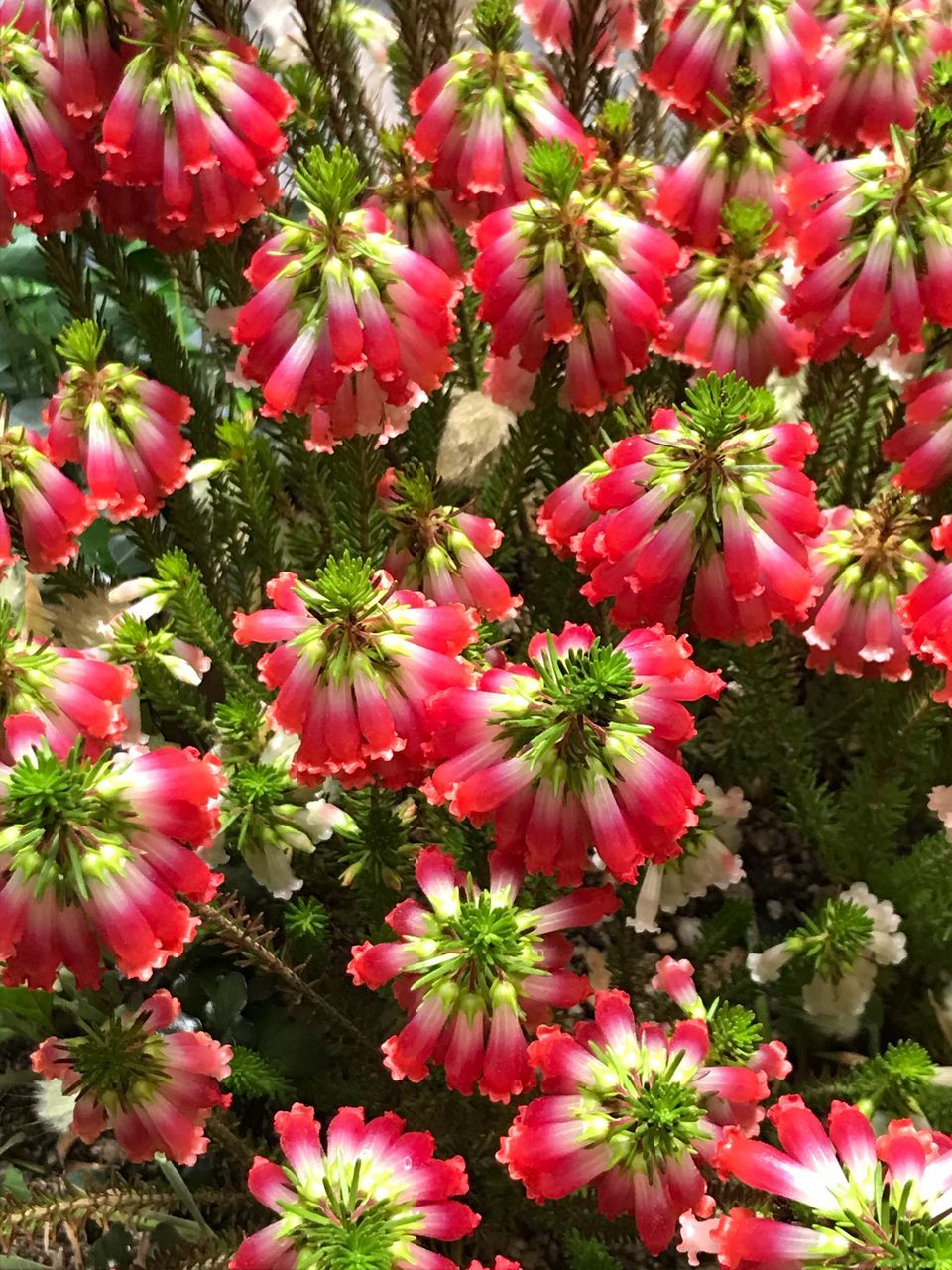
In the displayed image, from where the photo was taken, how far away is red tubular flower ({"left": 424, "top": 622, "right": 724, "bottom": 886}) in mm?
729

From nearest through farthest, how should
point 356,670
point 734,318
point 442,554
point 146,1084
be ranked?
point 356,670, point 146,1084, point 442,554, point 734,318

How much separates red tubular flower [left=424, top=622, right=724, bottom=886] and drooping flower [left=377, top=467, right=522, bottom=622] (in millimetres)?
283

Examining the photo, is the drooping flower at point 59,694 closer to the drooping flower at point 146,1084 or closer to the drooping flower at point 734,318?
the drooping flower at point 146,1084

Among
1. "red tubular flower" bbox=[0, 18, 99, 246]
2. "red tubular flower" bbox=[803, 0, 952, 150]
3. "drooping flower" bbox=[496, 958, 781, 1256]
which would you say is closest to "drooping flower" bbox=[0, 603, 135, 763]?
"drooping flower" bbox=[496, 958, 781, 1256]

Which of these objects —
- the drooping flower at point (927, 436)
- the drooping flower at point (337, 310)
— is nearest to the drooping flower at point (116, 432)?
the drooping flower at point (337, 310)

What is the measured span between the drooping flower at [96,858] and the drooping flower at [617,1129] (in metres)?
0.29

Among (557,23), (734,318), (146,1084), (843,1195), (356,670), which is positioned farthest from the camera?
(557,23)

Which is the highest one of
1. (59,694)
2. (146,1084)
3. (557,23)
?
(557,23)

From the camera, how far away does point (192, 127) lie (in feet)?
3.50

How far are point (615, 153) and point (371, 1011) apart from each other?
3.53ft

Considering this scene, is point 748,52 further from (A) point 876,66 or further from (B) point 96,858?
(B) point 96,858

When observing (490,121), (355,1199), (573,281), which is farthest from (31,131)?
(355,1199)

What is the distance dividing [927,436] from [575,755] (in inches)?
24.9

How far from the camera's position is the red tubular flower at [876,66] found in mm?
1251
